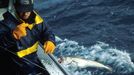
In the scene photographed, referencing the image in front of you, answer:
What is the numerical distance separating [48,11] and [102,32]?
432 cm

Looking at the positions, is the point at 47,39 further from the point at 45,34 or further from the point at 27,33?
the point at 27,33

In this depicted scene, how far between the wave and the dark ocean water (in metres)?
0.20

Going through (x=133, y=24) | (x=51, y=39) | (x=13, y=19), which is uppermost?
(x=13, y=19)

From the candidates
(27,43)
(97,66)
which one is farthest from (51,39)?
(97,66)

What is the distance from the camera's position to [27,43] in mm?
6945

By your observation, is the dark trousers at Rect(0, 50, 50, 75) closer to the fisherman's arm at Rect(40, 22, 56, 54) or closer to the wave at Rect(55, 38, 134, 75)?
the fisherman's arm at Rect(40, 22, 56, 54)

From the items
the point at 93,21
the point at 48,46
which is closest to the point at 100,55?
A: the point at 93,21

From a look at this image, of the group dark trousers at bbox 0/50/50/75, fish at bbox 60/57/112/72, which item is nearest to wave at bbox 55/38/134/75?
fish at bbox 60/57/112/72

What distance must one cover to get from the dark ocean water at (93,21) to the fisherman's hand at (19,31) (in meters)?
4.93

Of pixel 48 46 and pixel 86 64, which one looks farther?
pixel 86 64

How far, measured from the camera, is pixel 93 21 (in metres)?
14.2

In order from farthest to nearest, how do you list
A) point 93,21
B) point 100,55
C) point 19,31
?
point 93,21
point 100,55
point 19,31

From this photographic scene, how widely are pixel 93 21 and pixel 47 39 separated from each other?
279 inches

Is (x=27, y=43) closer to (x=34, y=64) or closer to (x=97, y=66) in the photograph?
(x=34, y=64)
